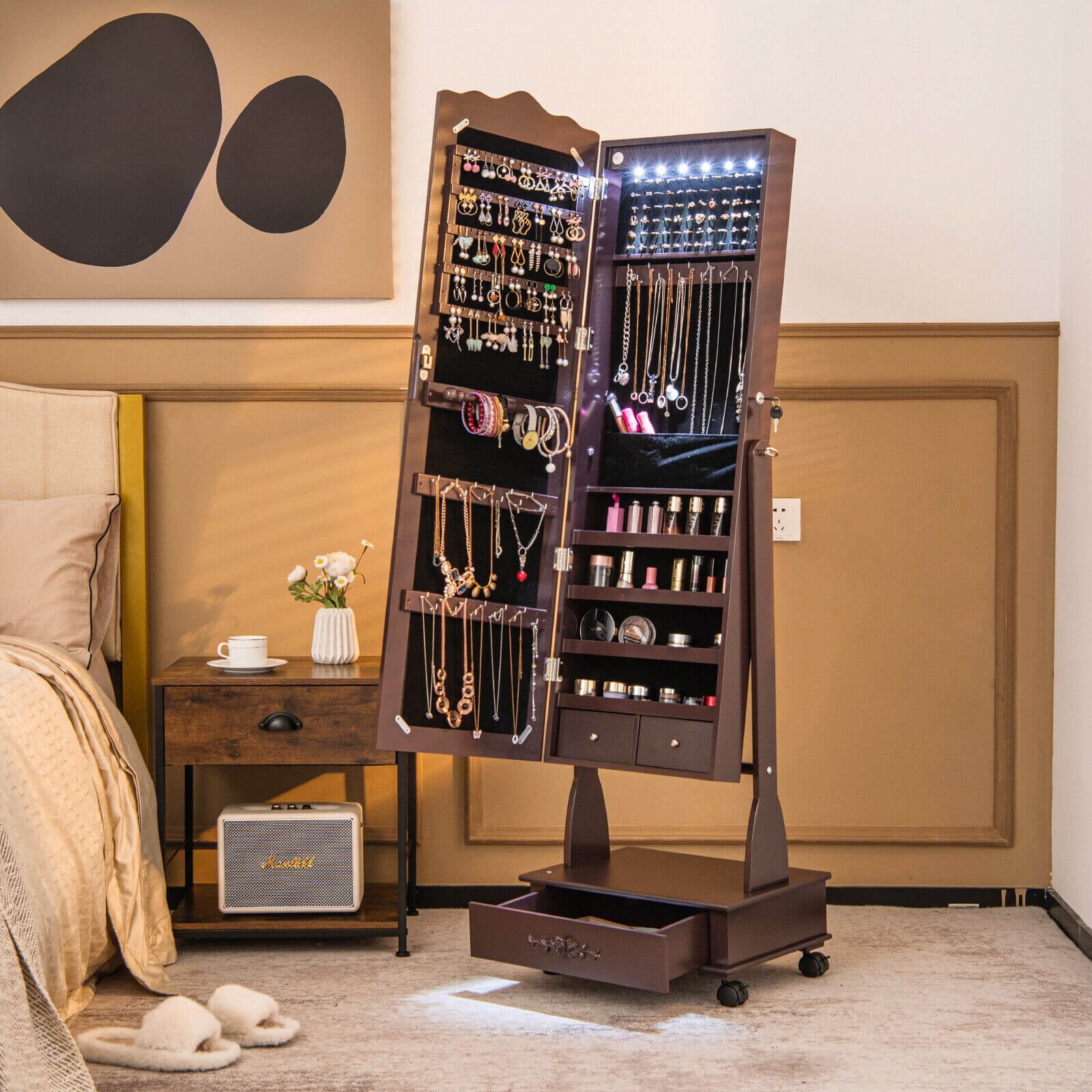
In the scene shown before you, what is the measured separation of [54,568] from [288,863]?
0.85m

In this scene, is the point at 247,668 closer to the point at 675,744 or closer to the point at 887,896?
the point at 675,744

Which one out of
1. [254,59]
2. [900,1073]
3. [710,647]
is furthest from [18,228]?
[900,1073]

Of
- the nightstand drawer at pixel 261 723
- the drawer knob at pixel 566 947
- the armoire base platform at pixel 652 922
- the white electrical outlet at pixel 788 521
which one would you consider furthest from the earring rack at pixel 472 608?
the white electrical outlet at pixel 788 521

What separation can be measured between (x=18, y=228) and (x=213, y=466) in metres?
0.75

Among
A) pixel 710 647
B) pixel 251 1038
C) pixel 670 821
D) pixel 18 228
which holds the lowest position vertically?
pixel 251 1038

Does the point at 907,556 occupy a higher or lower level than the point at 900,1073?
higher

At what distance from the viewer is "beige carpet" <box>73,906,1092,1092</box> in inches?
80.4

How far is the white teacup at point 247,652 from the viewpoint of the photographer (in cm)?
276

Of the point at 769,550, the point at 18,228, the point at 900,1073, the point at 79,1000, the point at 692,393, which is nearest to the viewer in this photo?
the point at 900,1073

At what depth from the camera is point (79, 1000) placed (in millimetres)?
2326

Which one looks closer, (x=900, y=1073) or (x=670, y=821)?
(x=900, y=1073)

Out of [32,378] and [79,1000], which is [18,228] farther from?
[79,1000]

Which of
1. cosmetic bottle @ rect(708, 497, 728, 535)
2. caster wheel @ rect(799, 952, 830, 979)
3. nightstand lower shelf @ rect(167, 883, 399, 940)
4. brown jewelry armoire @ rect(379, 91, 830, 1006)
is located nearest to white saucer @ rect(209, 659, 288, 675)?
brown jewelry armoire @ rect(379, 91, 830, 1006)

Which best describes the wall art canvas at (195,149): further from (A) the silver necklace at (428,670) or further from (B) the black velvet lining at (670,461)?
(A) the silver necklace at (428,670)
